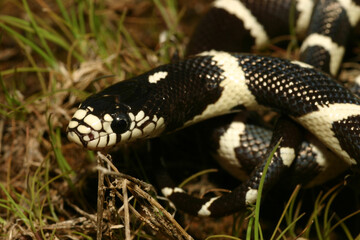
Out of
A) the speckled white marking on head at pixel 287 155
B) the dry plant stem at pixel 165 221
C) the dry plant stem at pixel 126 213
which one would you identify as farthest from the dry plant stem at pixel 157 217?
the speckled white marking on head at pixel 287 155

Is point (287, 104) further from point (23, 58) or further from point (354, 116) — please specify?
point (23, 58)

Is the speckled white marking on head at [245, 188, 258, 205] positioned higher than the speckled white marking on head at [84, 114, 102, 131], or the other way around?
the speckled white marking on head at [84, 114, 102, 131]

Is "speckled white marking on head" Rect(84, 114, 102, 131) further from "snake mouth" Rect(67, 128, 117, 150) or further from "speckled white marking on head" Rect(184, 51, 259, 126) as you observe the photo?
"speckled white marking on head" Rect(184, 51, 259, 126)

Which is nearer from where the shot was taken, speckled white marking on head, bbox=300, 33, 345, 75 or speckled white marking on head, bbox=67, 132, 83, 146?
speckled white marking on head, bbox=67, 132, 83, 146

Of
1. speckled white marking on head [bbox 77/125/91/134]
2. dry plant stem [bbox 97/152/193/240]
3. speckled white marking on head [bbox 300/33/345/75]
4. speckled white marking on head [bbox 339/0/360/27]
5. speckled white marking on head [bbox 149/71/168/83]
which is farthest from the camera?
speckled white marking on head [bbox 339/0/360/27]

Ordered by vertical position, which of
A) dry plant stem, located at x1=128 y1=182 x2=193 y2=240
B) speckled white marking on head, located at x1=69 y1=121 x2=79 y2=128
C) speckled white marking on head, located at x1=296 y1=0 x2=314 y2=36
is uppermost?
speckled white marking on head, located at x1=296 y1=0 x2=314 y2=36

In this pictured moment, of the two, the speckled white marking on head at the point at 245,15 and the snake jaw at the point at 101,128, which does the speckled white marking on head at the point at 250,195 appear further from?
the speckled white marking on head at the point at 245,15

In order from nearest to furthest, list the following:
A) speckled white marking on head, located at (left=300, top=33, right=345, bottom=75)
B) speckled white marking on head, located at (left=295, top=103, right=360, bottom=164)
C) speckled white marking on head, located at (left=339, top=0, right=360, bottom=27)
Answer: speckled white marking on head, located at (left=295, top=103, right=360, bottom=164) → speckled white marking on head, located at (left=300, top=33, right=345, bottom=75) → speckled white marking on head, located at (left=339, top=0, right=360, bottom=27)

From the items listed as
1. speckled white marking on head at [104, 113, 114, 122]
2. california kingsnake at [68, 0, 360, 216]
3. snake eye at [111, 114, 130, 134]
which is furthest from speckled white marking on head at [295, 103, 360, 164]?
speckled white marking on head at [104, 113, 114, 122]

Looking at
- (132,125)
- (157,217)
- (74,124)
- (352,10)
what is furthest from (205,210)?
(352,10)
